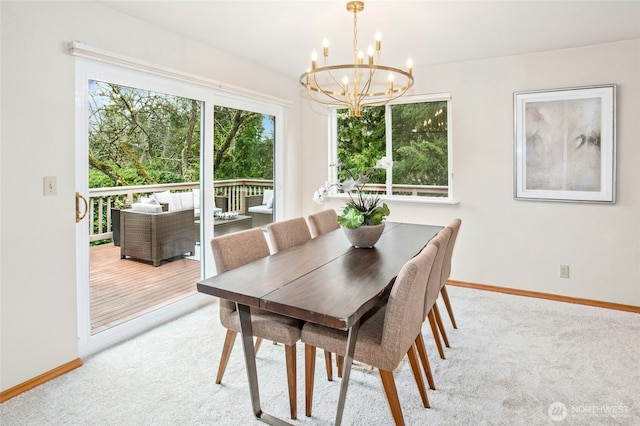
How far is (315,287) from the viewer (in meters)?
1.86

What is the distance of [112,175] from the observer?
2842 millimetres

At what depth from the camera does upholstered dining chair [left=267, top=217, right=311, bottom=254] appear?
2.77m

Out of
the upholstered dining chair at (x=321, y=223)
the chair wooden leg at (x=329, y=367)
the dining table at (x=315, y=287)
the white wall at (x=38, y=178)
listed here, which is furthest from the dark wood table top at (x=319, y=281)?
the white wall at (x=38, y=178)

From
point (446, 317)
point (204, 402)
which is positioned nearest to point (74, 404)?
point (204, 402)

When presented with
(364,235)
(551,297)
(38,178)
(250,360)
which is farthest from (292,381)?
(551,297)

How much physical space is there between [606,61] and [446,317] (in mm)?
2616

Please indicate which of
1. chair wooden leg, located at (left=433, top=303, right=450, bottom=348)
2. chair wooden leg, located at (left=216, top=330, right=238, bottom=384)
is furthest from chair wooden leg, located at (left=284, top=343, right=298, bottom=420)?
chair wooden leg, located at (left=433, top=303, right=450, bottom=348)

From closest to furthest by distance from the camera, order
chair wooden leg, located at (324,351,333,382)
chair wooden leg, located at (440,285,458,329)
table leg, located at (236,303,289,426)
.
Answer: table leg, located at (236,303,289,426), chair wooden leg, located at (324,351,333,382), chair wooden leg, located at (440,285,458,329)

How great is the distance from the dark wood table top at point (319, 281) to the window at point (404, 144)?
1771 millimetres

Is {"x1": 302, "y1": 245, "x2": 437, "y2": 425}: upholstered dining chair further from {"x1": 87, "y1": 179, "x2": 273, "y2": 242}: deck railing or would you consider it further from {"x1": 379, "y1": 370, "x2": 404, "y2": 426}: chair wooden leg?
{"x1": 87, "y1": 179, "x2": 273, "y2": 242}: deck railing

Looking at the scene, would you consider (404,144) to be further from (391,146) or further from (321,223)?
(321,223)

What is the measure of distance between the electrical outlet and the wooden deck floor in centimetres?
52

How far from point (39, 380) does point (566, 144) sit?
4.40m

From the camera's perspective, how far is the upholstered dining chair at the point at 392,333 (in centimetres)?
173
